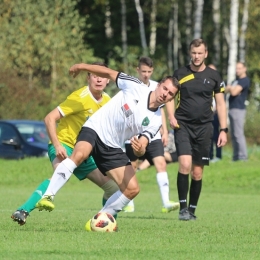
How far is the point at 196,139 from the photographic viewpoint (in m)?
13.5

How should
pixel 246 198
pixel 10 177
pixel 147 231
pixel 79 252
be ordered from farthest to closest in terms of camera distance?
pixel 10 177
pixel 246 198
pixel 147 231
pixel 79 252

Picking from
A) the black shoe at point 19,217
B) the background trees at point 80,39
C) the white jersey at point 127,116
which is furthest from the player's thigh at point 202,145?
the background trees at point 80,39

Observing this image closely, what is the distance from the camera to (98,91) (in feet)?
39.6

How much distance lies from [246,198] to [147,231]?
859 cm

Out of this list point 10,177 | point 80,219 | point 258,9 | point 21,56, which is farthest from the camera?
point 258,9

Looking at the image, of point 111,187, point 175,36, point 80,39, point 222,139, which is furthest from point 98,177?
point 175,36

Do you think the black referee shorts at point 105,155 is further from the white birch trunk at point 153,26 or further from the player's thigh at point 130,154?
the white birch trunk at point 153,26

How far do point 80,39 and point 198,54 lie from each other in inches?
1127

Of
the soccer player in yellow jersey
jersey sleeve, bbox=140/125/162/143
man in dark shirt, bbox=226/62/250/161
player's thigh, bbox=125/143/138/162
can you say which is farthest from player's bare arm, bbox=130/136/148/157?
man in dark shirt, bbox=226/62/250/161

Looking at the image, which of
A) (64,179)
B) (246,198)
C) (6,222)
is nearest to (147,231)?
(64,179)

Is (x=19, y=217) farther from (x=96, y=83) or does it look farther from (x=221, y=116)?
(x=221, y=116)

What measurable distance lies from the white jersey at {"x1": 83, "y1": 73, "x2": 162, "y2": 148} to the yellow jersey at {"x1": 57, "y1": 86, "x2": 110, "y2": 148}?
1098mm

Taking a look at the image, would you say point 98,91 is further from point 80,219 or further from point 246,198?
point 246,198

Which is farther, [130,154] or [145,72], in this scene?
[130,154]
